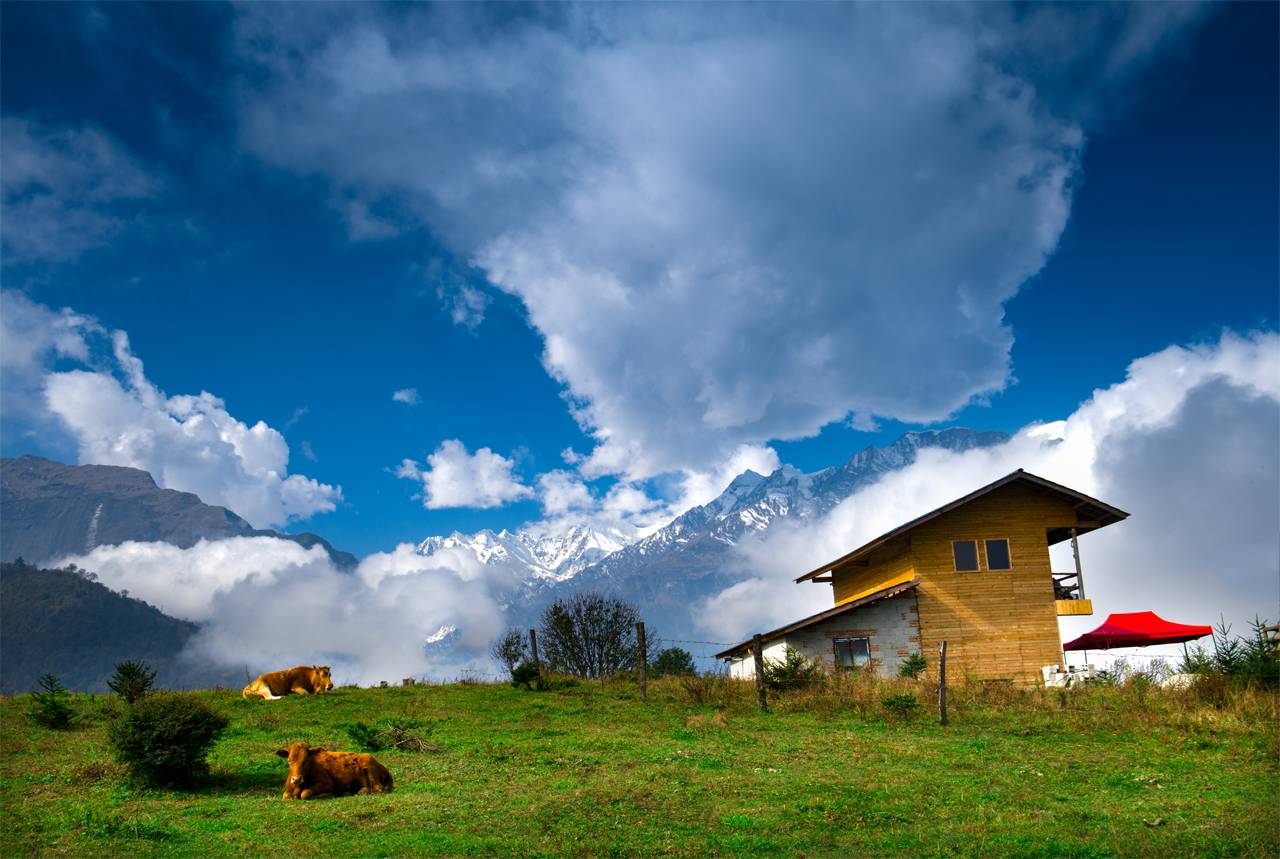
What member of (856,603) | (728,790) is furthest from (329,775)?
(856,603)

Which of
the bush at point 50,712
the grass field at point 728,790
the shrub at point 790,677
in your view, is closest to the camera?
the grass field at point 728,790

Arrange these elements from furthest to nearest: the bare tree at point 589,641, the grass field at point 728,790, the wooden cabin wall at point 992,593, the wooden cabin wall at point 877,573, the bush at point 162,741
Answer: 1. the bare tree at point 589,641
2. the wooden cabin wall at point 877,573
3. the wooden cabin wall at point 992,593
4. the bush at point 162,741
5. the grass field at point 728,790

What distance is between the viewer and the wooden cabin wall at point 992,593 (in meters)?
33.9

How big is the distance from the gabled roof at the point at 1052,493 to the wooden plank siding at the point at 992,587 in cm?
46

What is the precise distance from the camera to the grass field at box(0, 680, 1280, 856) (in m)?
10.2

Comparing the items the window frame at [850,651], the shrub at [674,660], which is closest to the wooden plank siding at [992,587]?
the window frame at [850,651]

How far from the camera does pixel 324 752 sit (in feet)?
47.0

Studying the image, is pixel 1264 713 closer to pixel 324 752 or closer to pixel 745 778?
pixel 745 778

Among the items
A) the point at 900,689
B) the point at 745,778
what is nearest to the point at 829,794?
the point at 745,778

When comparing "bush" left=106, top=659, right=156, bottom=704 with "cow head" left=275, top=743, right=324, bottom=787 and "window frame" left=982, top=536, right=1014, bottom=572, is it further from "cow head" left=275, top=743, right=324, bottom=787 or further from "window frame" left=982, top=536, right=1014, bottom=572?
"window frame" left=982, top=536, right=1014, bottom=572

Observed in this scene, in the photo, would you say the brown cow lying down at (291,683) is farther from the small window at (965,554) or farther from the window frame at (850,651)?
the small window at (965,554)

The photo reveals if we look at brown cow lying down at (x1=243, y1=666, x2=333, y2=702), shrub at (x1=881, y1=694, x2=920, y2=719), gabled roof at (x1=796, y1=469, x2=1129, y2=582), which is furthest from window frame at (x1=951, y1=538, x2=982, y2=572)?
brown cow lying down at (x1=243, y1=666, x2=333, y2=702)

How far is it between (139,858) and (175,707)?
523cm

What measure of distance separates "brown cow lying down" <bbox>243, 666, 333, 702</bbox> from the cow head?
1541cm
